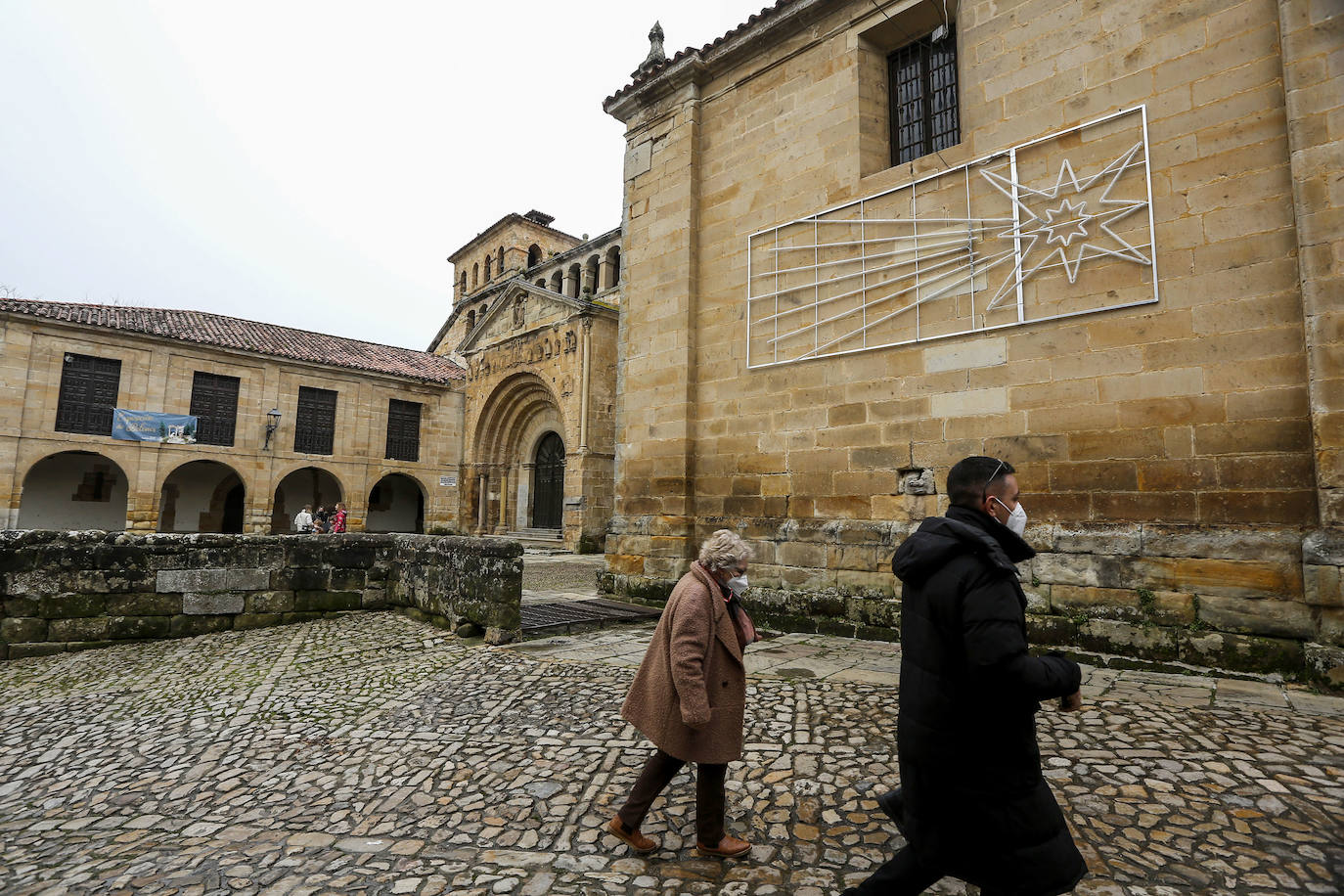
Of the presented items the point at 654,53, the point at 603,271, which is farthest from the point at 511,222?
the point at 654,53

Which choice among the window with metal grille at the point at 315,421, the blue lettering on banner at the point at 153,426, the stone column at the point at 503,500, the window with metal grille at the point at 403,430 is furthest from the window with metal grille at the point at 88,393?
the stone column at the point at 503,500

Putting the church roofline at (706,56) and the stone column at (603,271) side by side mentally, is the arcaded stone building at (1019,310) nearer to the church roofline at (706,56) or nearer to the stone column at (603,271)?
the church roofline at (706,56)

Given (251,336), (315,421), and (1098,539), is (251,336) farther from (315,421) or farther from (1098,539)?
(1098,539)

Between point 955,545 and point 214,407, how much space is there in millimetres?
24464

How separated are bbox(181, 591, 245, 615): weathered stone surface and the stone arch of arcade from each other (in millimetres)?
15455

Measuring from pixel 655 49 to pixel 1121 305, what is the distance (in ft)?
24.8

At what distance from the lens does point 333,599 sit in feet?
24.5

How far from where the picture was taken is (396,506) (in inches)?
1056

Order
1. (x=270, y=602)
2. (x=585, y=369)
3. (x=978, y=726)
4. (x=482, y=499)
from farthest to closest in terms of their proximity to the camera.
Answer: (x=482, y=499) → (x=585, y=369) → (x=270, y=602) → (x=978, y=726)

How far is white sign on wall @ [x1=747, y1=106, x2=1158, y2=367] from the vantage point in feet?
17.9

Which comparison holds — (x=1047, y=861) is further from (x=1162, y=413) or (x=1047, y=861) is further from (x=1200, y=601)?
(x=1162, y=413)

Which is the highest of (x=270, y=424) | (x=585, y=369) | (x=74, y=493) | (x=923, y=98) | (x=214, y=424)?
Result: (x=923, y=98)

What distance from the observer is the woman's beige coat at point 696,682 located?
2494mm

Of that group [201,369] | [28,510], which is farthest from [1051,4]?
[28,510]
